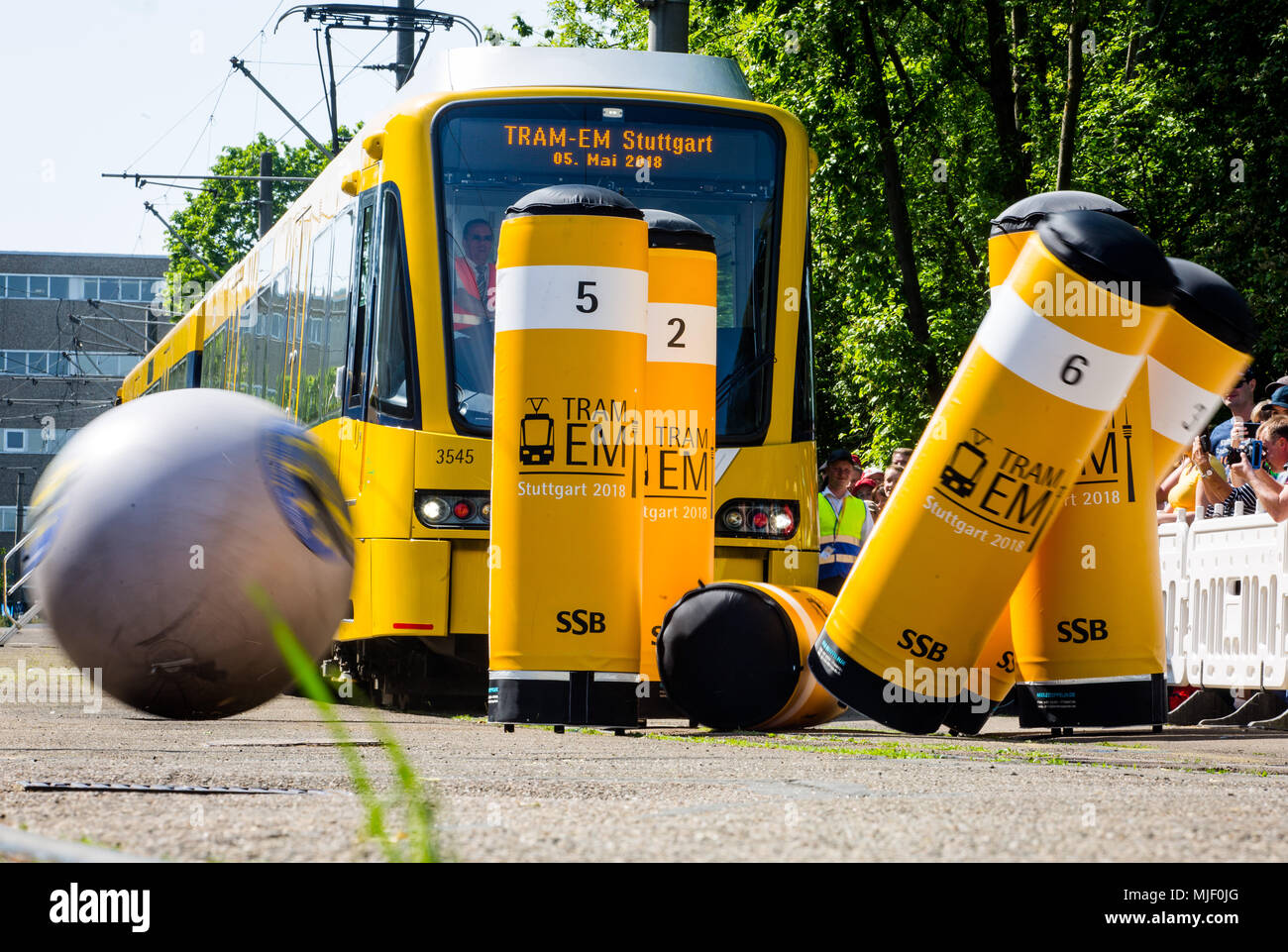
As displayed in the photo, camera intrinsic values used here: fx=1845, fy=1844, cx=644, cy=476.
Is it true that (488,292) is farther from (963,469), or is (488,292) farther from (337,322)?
(963,469)

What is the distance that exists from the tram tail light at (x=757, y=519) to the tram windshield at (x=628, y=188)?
1.33 feet

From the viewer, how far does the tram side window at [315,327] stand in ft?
44.1

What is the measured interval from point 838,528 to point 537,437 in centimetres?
524

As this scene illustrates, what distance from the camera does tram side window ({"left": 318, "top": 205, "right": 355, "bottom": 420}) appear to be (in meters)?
12.4

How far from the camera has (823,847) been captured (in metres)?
4.39

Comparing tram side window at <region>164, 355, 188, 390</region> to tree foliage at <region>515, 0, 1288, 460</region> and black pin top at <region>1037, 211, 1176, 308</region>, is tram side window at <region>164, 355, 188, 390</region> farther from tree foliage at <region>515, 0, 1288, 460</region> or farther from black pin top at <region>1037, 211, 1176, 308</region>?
black pin top at <region>1037, 211, 1176, 308</region>

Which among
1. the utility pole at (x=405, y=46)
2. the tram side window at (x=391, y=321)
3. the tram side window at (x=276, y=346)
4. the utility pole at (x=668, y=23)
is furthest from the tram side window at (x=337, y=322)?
the utility pole at (x=405, y=46)

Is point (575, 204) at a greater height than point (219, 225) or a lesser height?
lesser

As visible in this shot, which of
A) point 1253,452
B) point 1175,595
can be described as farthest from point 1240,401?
point 1175,595

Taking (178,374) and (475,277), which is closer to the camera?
(475,277)

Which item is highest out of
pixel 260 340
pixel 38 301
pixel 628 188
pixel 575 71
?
pixel 38 301

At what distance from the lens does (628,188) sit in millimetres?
11609

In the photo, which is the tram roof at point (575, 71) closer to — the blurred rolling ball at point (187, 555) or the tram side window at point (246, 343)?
the tram side window at point (246, 343)
